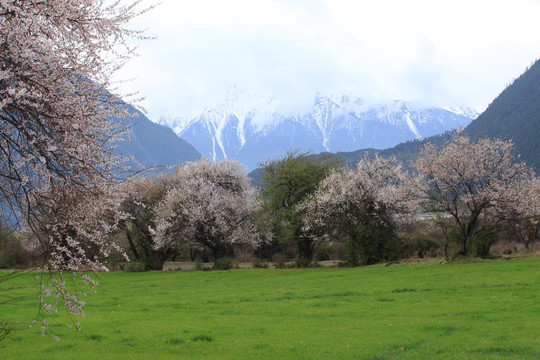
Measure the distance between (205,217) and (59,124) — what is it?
1399 inches

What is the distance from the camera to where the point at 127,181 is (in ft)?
18.7

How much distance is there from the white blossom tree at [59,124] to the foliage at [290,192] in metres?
30.8

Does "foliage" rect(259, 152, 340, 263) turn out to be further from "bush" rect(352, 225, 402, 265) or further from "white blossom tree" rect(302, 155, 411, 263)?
"bush" rect(352, 225, 402, 265)

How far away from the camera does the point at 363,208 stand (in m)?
32.5

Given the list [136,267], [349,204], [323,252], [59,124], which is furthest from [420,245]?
[59,124]

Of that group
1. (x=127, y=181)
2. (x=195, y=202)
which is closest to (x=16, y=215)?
(x=127, y=181)

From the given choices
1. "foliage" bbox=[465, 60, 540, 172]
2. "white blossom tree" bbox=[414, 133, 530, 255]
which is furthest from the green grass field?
"foliage" bbox=[465, 60, 540, 172]

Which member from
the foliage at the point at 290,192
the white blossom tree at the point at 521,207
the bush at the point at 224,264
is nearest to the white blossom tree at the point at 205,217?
the bush at the point at 224,264

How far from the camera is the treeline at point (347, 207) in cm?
2750

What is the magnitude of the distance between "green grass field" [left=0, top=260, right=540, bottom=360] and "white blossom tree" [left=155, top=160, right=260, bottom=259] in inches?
721

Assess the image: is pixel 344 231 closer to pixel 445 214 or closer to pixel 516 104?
pixel 445 214

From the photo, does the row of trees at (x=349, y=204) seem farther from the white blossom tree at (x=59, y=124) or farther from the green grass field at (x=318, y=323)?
the white blossom tree at (x=59, y=124)

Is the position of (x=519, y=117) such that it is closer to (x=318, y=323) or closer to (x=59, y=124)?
(x=318, y=323)

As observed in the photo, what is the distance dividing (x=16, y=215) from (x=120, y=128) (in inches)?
68.7
